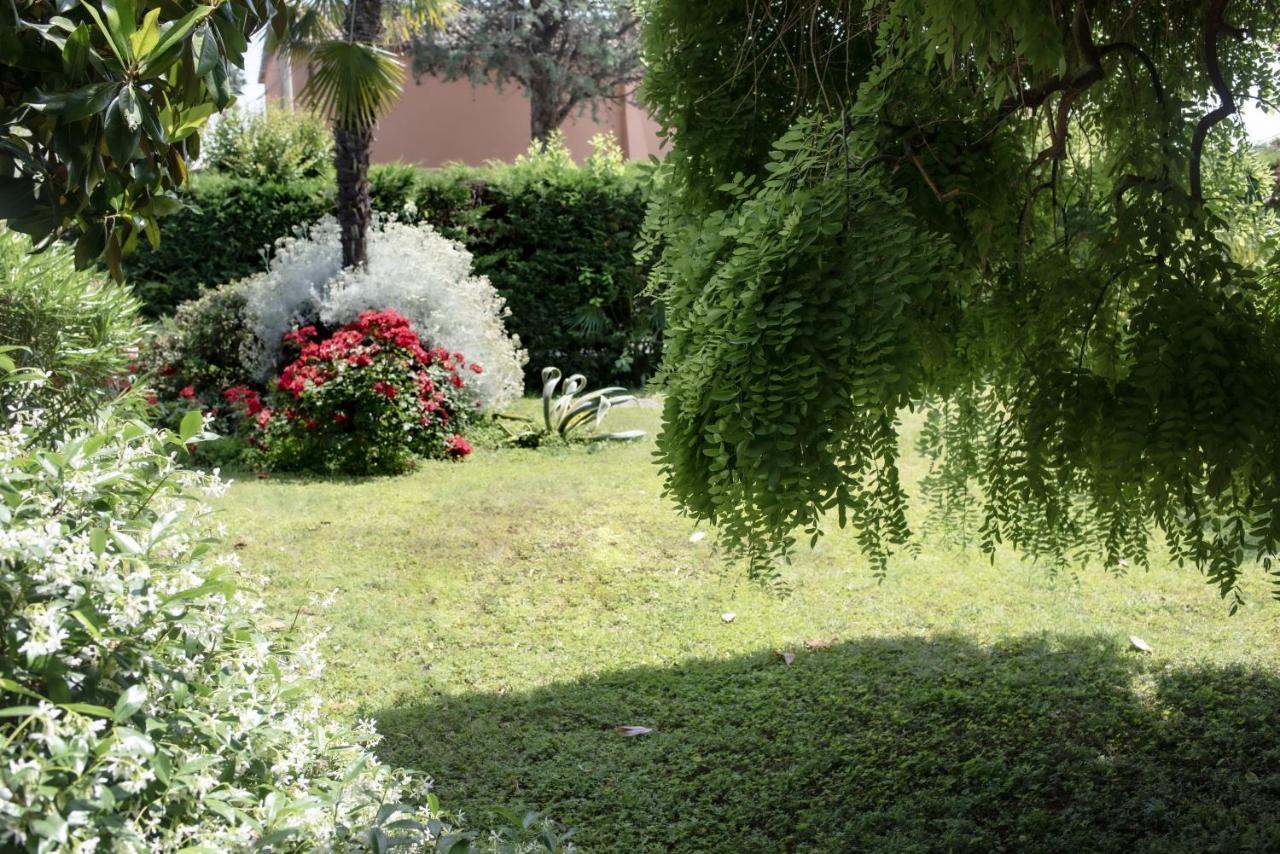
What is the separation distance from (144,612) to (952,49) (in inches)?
88.8

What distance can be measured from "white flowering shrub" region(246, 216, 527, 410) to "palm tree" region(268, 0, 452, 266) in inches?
15.1

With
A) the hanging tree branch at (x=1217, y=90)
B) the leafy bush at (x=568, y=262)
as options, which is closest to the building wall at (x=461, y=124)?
the leafy bush at (x=568, y=262)

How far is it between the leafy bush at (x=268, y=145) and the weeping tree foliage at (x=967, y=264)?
437 inches

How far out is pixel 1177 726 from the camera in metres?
5.05

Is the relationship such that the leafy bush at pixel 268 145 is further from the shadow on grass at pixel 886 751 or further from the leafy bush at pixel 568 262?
the shadow on grass at pixel 886 751

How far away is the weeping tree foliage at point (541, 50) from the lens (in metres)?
23.0

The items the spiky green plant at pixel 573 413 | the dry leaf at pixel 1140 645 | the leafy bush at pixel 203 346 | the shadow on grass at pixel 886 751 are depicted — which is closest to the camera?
the shadow on grass at pixel 886 751

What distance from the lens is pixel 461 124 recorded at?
26.3m

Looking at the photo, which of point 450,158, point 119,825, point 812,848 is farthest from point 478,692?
point 450,158

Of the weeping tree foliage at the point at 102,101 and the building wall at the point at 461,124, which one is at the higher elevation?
the building wall at the point at 461,124

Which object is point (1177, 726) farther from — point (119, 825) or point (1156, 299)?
point (119, 825)

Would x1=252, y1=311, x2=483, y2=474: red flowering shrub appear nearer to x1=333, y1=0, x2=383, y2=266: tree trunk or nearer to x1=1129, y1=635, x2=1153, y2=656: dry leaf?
x1=333, y1=0, x2=383, y2=266: tree trunk

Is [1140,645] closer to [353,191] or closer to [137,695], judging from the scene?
[137,695]

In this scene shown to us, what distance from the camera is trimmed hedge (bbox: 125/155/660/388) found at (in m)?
13.0
